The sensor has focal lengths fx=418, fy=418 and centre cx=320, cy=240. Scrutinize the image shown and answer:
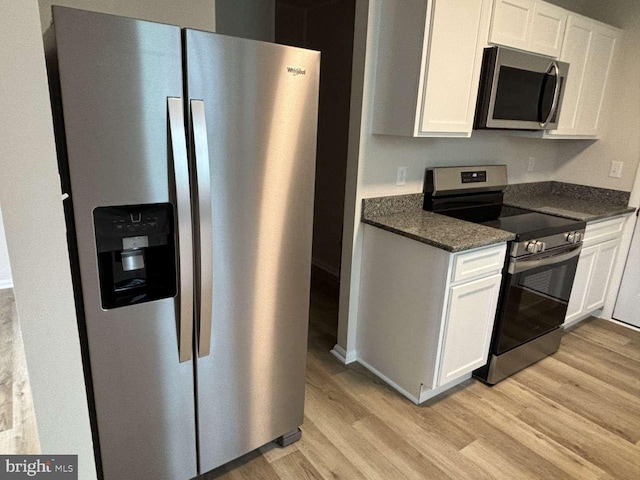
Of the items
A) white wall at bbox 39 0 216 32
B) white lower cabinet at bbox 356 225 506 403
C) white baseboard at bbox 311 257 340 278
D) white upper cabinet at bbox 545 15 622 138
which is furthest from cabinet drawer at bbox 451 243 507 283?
white baseboard at bbox 311 257 340 278

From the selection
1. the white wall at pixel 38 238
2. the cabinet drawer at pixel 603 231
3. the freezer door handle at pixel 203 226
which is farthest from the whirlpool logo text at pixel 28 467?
the cabinet drawer at pixel 603 231

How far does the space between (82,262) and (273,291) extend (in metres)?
0.67

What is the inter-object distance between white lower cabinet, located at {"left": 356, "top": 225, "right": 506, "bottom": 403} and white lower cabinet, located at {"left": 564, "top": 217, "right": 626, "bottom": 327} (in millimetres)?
1026

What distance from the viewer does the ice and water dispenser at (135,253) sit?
A: 1.26m

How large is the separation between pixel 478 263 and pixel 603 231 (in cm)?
146

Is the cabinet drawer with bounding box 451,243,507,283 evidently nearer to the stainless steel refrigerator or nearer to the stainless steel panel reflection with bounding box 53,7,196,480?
the stainless steel refrigerator

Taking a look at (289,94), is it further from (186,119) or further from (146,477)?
(146,477)

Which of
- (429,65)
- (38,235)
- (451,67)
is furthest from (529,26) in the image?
(38,235)

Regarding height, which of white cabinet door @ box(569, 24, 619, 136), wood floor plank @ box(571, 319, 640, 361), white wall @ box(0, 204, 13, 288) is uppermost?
white cabinet door @ box(569, 24, 619, 136)

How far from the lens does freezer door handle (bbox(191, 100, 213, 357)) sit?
1.28 metres

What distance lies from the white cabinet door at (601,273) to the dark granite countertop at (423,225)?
1.36 meters

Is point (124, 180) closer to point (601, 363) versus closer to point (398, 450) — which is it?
point (398, 450)

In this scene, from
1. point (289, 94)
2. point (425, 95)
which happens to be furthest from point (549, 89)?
point (289, 94)

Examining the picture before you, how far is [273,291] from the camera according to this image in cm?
163
